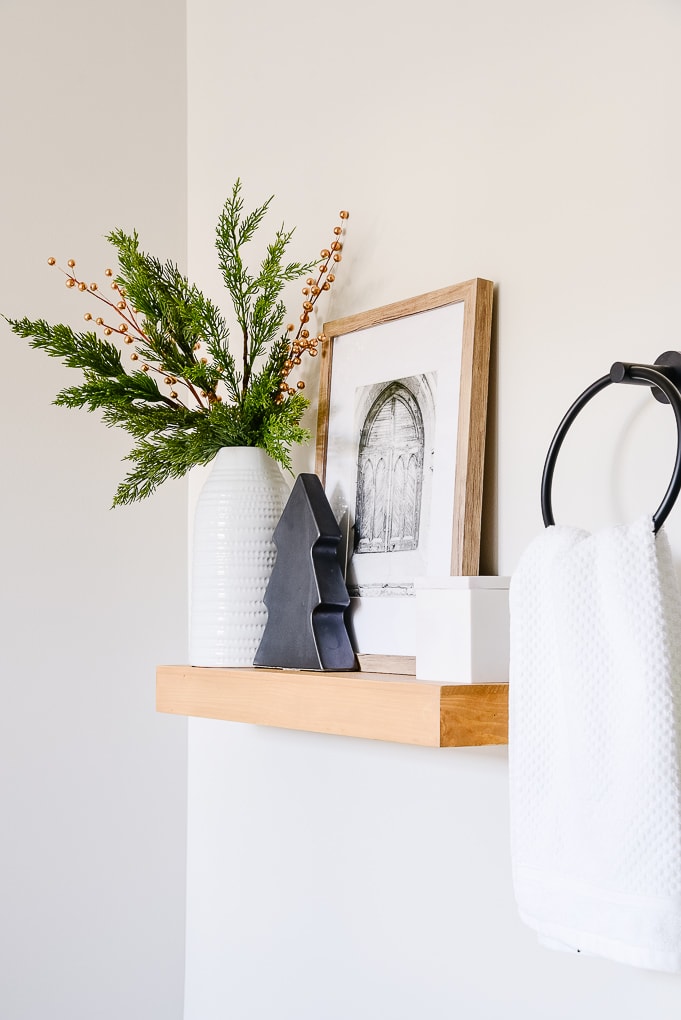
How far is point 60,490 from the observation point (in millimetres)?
1485

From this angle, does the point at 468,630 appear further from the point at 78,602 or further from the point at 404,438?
the point at 78,602

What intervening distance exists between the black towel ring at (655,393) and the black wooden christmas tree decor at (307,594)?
0.31 m

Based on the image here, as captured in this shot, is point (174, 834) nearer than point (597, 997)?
No

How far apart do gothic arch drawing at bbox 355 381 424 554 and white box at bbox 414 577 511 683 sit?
177 millimetres

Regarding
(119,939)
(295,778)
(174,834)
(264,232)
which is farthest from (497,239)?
(119,939)

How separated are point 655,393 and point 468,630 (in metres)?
0.25

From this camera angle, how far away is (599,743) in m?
0.75

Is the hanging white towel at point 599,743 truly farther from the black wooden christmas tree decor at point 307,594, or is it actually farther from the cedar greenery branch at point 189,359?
the cedar greenery branch at point 189,359

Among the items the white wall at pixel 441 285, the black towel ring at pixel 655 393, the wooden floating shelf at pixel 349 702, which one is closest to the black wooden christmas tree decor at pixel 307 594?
the wooden floating shelf at pixel 349 702

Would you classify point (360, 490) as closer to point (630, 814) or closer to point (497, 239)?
point (497, 239)

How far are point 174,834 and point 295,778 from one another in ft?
A: 1.08

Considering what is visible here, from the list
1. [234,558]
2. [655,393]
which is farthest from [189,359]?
[655,393]

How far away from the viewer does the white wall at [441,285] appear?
0.91 m

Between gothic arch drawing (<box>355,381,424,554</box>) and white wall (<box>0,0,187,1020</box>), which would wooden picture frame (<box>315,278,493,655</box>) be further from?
white wall (<box>0,0,187,1020</box>)
